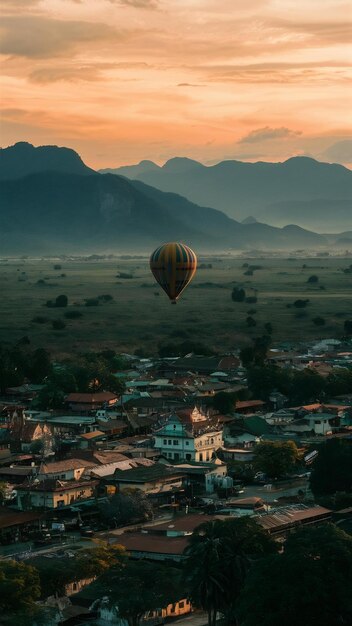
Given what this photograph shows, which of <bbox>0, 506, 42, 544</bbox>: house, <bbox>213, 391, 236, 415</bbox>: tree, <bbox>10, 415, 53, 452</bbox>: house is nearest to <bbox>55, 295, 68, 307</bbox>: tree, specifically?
<bbox>213, 391, 236, 415</bbox>: tree

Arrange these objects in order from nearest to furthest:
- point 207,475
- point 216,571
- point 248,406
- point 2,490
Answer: point 216,571 < point 2,490 < point 207,475 < point 248,406

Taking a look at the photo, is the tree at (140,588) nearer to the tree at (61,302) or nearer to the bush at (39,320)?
the bush at (39,320)

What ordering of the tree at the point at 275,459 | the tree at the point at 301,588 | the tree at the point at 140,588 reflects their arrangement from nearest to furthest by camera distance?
1. the tree at the point at 301,588
2. the tree at the point at 140,588
3. the tree at the point at 275,459

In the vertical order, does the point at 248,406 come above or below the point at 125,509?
below

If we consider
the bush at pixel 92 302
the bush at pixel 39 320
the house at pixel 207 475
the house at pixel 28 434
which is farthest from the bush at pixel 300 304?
the house at pixel 207 475

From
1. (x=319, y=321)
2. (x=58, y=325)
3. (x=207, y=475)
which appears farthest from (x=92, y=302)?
(x=207, y=475)

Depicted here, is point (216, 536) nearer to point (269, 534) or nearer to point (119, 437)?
point (269, 534)

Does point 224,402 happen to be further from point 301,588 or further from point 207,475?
point 301,588
